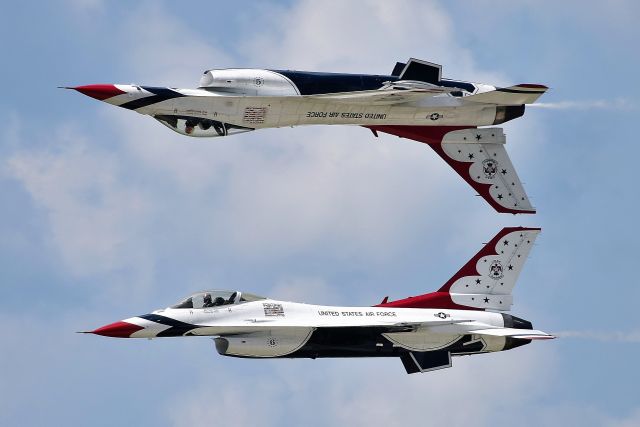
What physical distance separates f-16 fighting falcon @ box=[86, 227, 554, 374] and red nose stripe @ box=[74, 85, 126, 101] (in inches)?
213

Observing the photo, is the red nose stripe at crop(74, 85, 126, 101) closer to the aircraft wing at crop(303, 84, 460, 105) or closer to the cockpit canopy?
the aircraft wing at crop(303, 84, 460, 105)

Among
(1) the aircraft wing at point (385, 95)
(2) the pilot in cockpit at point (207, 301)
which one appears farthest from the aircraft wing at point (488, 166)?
(2) the pilot in cockpit at point (207, 301)

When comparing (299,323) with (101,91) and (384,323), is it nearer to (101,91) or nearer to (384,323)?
(384,323)

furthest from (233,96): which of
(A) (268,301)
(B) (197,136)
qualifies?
(A) (268,301)

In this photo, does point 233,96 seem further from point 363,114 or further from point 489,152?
point 489,152

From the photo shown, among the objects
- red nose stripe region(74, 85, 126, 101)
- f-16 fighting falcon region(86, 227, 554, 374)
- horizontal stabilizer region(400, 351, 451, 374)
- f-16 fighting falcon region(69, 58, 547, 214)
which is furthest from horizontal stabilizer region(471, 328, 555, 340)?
red nose stripe region(74, 85, 126, 101)

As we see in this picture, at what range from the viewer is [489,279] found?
207ft

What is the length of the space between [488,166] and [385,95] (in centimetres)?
477

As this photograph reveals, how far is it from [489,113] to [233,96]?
774 cm

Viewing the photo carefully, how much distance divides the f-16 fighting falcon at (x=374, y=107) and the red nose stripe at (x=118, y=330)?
217 inches

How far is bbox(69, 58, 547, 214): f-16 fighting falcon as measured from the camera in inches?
2370

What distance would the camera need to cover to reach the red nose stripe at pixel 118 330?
57844 millimetres

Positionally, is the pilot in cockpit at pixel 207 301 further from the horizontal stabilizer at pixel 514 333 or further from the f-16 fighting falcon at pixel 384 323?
the horizontal stabilizer at pixel 514 333

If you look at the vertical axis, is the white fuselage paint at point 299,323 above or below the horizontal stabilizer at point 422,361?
above
